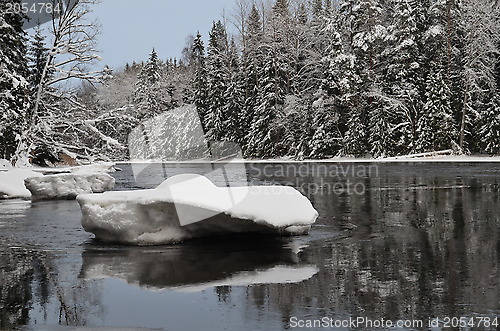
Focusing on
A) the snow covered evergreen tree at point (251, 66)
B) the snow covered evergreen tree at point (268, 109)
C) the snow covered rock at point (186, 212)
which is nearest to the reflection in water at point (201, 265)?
the snow covered rock at point (186, 212)

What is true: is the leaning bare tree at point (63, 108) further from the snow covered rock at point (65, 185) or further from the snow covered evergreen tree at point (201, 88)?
the snow covered evergreen tree at point (201, 88)

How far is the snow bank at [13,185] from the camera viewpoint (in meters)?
20.1

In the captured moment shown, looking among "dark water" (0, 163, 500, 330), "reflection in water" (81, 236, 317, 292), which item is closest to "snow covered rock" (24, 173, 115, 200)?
"dark water" (0, 163, 500, 330)

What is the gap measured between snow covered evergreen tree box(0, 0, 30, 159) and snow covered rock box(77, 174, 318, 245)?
68.9ft

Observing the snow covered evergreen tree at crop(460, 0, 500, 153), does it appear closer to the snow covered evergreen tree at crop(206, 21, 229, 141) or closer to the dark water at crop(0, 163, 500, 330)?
the snow covered evergreen tree at crop(206, 21, 229, 141)

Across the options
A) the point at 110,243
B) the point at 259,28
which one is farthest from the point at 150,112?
the point at 110,243

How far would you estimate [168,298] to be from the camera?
20.8 feet

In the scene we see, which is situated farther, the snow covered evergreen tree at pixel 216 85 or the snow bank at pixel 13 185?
the snow covered evergreen tree at pixel 216 85

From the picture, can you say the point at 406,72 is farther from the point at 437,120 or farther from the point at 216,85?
the point at 216,85

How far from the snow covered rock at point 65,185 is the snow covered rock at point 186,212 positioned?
9.32 meters

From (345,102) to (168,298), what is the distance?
151ft

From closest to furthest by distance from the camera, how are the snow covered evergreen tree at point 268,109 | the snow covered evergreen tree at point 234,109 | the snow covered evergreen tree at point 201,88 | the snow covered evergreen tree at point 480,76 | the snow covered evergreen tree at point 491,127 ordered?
→ the snow covered evergreen tree at point 491,127, the snow covered evergreen tree at point 480,76, the snow covered evergreen tree at point 268,109, the snow covered evergreen tree at point 234,109, the snow covered evergreen tree at point 201,88

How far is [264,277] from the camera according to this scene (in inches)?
281

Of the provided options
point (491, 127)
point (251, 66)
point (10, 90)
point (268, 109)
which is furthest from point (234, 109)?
point (10, 90)
